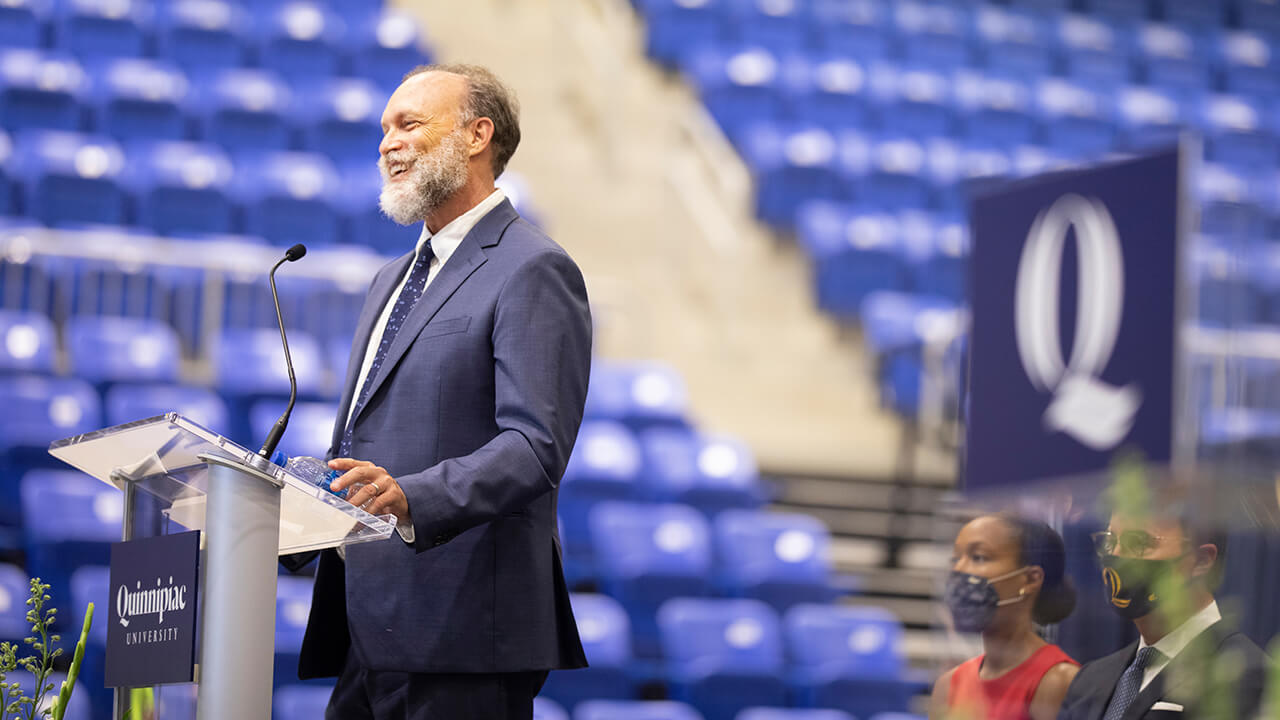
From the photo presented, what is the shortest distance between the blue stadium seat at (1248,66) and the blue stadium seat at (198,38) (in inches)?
250

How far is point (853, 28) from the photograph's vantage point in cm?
903

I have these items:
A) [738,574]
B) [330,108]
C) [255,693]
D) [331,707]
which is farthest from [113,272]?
[255,693]

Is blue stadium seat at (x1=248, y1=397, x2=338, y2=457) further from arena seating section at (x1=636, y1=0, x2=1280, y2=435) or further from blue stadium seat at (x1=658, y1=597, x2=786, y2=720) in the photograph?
arena seating section at (x1=636, y1=0, x2=1280, y2=435)

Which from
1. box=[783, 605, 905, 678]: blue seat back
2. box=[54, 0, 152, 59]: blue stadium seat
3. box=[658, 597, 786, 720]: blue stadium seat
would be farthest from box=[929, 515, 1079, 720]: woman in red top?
box=[54, 0, 152, 59]: blue stadium seat

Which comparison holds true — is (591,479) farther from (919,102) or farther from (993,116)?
(993,116)

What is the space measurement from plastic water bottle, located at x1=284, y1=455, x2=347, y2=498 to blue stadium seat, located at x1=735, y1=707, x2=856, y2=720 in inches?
113

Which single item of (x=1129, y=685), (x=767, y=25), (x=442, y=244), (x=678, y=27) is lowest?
(x=1129, y=685)

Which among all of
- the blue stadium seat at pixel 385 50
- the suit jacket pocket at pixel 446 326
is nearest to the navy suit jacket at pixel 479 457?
the suit jacket pocket at pixel 446 326

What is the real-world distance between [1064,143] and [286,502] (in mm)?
7546

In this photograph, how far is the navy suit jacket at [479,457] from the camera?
1.92 meters

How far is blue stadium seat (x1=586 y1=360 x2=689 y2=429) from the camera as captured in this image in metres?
5.91

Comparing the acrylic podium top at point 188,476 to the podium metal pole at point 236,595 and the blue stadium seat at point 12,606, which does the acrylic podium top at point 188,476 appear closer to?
the podium metal pole at point 236,595

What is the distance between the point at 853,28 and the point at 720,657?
537cm

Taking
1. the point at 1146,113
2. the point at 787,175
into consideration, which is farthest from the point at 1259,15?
the point at 787,175
